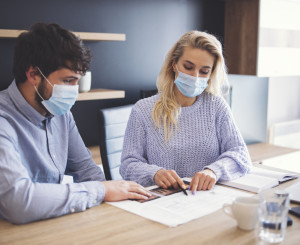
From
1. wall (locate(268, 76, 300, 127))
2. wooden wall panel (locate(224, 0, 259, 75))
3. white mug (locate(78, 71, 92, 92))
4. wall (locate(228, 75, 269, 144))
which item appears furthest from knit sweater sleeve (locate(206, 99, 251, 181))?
wall (locate(268, 76, 300, 127))

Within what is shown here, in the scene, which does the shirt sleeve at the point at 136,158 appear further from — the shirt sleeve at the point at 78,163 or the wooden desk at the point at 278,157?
the wooden desk at the point at 278,157

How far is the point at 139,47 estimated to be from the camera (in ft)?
10.2

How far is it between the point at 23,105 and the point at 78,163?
42cm

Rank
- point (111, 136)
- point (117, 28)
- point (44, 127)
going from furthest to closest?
point (117, 28), point (111, 136), point (44, 127)

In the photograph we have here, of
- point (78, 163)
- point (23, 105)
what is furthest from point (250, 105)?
point (23, 105)

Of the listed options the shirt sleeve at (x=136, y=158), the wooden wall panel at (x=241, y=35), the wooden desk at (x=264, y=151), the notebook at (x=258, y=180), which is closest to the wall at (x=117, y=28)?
the wooden wall panel at (x=241, y=35)

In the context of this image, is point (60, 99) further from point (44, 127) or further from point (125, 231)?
point (125, 231)

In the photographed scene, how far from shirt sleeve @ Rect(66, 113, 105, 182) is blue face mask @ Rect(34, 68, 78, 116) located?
7.8 inches

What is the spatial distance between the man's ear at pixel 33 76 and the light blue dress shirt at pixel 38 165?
62 mm

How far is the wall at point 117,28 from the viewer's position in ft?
8.25

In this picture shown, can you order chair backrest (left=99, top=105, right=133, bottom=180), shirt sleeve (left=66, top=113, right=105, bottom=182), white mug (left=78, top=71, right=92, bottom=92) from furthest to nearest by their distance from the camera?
1. white mug (left=78, top=71, right=92, bottom=92)
2. chair backrest (left=99, top=105, right=133, bottom=180)
3. shirt sleeve (left=66, top=113, right=105, bottom=182)

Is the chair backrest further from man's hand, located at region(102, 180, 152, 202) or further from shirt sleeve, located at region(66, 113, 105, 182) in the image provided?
man's hand, located at region(102, 180, 152, 202)

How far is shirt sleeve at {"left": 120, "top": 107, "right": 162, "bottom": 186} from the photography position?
1611 mm

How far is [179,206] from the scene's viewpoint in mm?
1261
